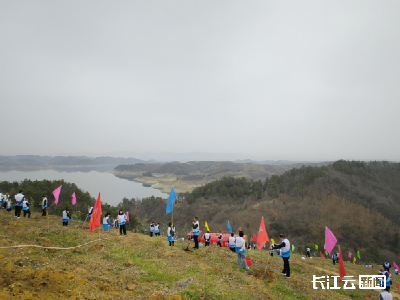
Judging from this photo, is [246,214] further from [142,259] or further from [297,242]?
[142,259]

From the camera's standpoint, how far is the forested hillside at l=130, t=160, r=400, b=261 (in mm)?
45781

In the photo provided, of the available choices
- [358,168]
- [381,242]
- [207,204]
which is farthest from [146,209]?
[358,168]

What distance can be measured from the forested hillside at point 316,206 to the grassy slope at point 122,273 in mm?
23135

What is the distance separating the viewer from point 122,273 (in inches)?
354

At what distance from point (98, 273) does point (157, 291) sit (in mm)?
2742

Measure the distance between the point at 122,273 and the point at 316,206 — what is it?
59.1m

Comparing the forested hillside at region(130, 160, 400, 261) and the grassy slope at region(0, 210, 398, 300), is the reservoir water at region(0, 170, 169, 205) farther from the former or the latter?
the grassy slope at region(0, 210, 398, 300)

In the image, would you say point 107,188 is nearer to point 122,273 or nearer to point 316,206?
point 316,206

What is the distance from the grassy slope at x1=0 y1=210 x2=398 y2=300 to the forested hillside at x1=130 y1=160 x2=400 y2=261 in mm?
23135

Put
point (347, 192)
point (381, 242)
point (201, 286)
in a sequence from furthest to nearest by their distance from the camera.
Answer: point (347, 192) → point (381, 242) → point (201, 286)

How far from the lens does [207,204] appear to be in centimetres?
7494

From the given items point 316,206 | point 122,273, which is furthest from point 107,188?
point 122,273

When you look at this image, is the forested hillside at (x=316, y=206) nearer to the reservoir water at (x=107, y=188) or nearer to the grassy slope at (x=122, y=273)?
the grassy slope at (x=122, y=273)

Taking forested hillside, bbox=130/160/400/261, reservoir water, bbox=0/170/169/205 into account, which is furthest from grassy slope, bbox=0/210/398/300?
reservoir water, bbox=0/170/169/205
